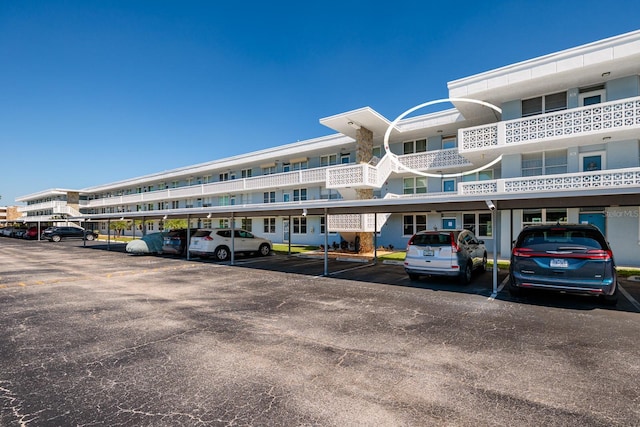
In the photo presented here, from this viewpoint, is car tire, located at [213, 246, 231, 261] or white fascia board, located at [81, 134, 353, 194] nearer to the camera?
car tire, located at [213, 246, 231, 261]

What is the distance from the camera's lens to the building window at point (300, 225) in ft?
89.8

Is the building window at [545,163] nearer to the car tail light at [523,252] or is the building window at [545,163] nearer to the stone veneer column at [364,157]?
the stone veneer column at [364,157]

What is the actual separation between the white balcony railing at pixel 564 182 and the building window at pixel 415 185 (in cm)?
448

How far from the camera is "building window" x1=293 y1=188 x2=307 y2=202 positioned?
89.7 feet

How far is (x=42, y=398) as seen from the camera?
11.4 ft

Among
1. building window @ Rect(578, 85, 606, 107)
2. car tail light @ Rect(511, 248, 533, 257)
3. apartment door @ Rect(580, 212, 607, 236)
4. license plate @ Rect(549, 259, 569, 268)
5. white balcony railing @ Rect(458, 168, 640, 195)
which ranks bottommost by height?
license plate @ Rect(549, 259, 569, 268)

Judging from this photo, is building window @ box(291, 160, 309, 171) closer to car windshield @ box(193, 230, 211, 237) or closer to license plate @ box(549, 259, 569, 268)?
car windshield @ box(193, 230, 211, 237)

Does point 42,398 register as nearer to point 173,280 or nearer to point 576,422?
point 576,422

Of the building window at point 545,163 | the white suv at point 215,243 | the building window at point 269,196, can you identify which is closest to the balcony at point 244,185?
the building window at point 269,196

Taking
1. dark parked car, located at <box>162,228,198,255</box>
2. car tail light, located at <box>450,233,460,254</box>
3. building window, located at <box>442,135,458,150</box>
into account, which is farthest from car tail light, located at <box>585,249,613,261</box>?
dark parked car, located at <box>162,228,198,255</box>


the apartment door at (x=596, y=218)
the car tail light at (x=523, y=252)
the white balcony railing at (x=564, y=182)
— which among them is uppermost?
the white balcony railing at (x=564, y=182)

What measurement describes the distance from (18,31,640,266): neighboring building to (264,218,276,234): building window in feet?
15.8

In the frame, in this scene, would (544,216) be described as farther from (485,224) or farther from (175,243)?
(175,243)

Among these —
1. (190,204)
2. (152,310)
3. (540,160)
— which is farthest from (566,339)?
(190,204)
